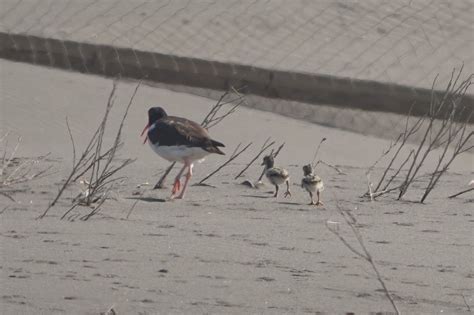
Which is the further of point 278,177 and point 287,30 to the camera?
point 287,30

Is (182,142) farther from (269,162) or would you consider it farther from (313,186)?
(313,186)

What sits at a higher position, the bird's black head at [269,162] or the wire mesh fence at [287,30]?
the bird's black head at [269,162]

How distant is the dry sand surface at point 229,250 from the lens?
5.55 meters

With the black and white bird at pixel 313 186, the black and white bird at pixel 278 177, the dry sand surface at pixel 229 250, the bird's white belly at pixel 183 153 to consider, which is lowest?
the bird's white belly at pixel 183 153

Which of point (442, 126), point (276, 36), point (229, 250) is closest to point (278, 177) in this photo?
point (442, 126)

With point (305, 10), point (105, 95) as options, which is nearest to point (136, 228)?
point (105, 95)

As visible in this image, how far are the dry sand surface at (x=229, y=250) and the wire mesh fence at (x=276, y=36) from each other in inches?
80.0

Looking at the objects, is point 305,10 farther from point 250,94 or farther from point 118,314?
point 118,314

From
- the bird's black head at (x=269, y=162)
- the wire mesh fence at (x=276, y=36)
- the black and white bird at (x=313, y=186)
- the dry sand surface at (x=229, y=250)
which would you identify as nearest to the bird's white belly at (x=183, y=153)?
the dry sand surface at (x=229, y=250)

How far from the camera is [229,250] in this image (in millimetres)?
6340

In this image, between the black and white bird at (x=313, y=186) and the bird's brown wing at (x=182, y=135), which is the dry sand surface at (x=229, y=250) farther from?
the bird's brown wing at (x=182, y=135)

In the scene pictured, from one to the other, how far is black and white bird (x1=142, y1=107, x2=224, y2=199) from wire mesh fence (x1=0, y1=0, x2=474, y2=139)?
8.59 feet

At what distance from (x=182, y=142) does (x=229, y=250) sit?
7.28ft

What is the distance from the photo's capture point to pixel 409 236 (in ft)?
22.5
